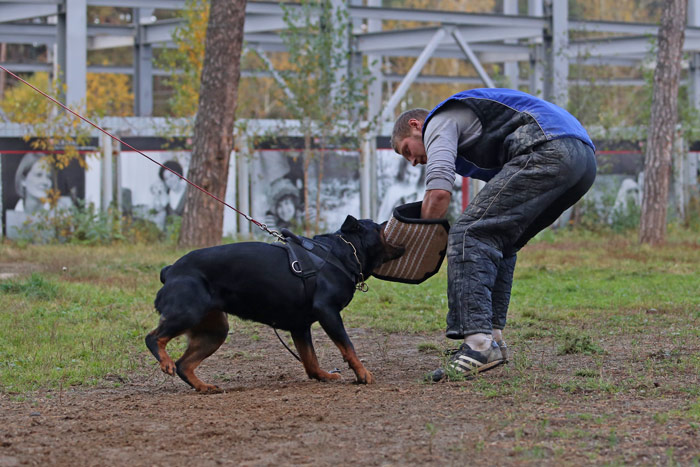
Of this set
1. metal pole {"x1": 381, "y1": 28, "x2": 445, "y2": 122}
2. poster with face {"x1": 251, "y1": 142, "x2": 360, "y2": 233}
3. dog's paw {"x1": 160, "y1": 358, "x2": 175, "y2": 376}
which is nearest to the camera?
dog's paw {"x1": 160, "y1": 358, "x2": 175, "y2": 376}

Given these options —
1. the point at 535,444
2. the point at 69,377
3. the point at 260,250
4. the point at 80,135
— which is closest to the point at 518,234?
the point at 260,250

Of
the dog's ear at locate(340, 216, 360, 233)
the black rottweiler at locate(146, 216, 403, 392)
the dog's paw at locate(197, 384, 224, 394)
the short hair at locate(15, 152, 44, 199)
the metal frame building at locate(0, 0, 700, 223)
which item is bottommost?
the dog's paw at locate(197, 384, 224, 394)

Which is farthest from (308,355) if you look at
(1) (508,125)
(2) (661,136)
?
(2) (661,136)

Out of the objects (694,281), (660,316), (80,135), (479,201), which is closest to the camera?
(479,201)

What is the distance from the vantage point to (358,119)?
18797mm

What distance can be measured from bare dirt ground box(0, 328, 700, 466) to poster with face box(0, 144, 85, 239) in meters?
12.6

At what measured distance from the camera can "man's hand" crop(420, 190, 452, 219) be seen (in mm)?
5034

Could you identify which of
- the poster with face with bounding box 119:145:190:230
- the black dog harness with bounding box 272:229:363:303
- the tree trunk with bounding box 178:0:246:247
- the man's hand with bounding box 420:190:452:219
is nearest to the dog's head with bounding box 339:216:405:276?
the black dog harness with bounding box 272:229:363:303

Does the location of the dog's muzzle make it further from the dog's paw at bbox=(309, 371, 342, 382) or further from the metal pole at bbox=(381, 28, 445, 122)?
the metal pole at bbox=(381, 28, 445, 122)

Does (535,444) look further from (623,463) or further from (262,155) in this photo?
(262,155)

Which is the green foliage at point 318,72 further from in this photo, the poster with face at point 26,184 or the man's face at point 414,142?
the man's face at point 414,142

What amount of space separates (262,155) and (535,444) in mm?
16284

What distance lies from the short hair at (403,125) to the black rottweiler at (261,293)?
58cm

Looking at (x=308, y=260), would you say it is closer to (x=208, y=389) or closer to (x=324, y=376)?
(x=324, y=376)
